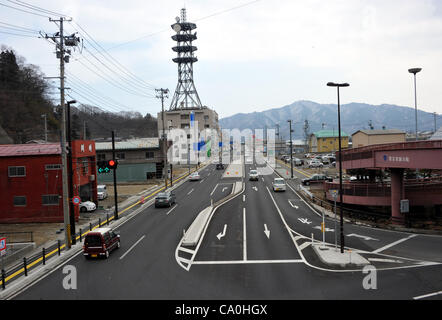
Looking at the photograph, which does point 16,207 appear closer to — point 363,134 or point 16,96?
point 16,96

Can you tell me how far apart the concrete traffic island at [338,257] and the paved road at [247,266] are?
1.87ft

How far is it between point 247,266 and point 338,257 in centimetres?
547

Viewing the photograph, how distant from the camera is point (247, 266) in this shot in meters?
19.2

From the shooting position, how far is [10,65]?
78.2 metres

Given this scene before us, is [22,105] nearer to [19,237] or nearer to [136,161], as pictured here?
[136,161]

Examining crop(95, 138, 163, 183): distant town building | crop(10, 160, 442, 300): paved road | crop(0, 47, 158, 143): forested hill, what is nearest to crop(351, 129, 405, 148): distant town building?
crop(95, 138, 163, 183): distant town building

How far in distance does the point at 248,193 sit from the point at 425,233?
2337 centimetres

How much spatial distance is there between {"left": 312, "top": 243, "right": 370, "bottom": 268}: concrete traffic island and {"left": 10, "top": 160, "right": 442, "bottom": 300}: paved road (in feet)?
1.87

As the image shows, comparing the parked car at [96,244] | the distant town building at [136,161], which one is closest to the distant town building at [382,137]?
the distant town building at [136,161]

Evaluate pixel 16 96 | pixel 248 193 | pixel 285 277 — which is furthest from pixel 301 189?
pixel 16 96

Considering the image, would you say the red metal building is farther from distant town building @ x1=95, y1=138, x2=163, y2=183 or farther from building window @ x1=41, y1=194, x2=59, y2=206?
distant town building @ x1=95, y1=138, x2=163, y2=183

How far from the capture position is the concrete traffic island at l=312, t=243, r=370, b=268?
18.7m

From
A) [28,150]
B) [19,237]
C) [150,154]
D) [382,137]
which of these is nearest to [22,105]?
[150,154]
